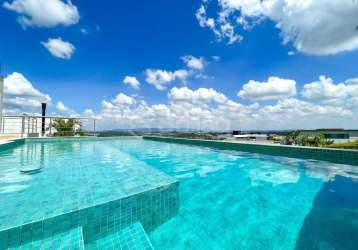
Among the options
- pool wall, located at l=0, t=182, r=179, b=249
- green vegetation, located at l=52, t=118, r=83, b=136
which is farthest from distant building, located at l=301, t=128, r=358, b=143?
green vegetation, located at l=52, t=118, r=83, b=136

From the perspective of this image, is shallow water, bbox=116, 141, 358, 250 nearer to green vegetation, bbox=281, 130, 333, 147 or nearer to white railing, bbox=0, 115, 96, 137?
green vegetation, bbox=281, 130, 333, 147

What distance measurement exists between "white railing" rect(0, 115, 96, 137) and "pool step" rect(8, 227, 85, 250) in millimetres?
14488

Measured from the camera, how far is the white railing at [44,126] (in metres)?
13.4

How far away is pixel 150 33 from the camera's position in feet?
40.1

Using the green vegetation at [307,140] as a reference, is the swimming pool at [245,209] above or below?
below

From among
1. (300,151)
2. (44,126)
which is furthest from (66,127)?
(300,151)

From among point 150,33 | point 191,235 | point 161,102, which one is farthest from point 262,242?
point 161,102

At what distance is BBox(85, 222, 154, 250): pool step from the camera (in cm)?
165

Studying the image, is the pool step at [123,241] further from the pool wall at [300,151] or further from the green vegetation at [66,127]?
the green vegetation at [66,127]

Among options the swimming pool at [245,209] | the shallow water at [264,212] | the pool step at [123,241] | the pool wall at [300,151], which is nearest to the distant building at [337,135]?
the pool wall at [300,151]

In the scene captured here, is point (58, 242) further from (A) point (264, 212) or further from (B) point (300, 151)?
(B) point (300, 151)

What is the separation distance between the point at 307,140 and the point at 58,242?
430 inches

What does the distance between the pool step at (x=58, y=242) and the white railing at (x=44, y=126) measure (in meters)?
14.5

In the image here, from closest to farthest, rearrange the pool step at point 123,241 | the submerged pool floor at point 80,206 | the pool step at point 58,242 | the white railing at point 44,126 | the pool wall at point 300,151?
1. the pool step at point 58,242
2. the submerged pool floor at point 80,206
3. the pool step at point 123,241
4. the pool wall at point 300,151
5. the white railing at point 44,126
